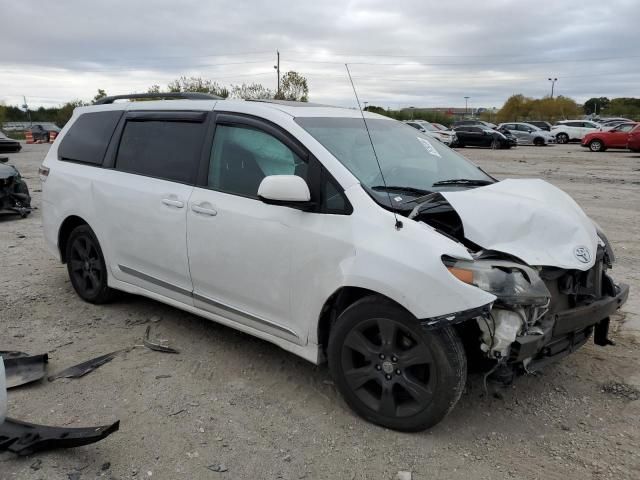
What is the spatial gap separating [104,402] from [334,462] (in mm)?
1524

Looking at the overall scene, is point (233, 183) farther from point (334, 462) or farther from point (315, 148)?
point (334, 462)

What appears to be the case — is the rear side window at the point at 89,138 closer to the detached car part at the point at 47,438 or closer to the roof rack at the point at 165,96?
the roof rack at the point at 165,96

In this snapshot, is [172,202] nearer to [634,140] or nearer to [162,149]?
[162,149]

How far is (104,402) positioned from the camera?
345cm

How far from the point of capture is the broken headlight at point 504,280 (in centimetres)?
277

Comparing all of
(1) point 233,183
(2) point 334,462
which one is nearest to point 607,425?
(2) point 334,462

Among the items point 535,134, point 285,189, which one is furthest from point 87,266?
point 535,134

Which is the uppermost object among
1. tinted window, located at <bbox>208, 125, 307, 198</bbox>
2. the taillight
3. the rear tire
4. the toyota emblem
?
tinted window, located at <bbox>208, 125, 307, 198</bbox>

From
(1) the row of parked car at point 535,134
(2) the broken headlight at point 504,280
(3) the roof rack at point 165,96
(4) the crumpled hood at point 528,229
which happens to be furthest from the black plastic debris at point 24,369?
(1) the row of parked car at point 535,134

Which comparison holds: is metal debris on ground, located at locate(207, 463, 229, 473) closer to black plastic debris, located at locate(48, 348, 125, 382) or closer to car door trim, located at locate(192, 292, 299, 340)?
car door trim, located at locate(192, 292, 299, 340)

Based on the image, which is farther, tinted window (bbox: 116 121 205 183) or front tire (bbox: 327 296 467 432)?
tinted window (bbox: 116 121 205 183)

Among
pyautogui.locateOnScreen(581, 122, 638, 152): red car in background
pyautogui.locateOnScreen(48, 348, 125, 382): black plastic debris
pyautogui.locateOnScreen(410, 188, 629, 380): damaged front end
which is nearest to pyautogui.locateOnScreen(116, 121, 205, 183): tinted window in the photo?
pyautogui.locateOnScreen(48, 348, 125, 382): black plastic debris

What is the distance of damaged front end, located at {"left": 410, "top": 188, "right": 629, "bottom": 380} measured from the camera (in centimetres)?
279

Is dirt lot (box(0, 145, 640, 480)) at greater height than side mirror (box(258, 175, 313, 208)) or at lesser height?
lesser
